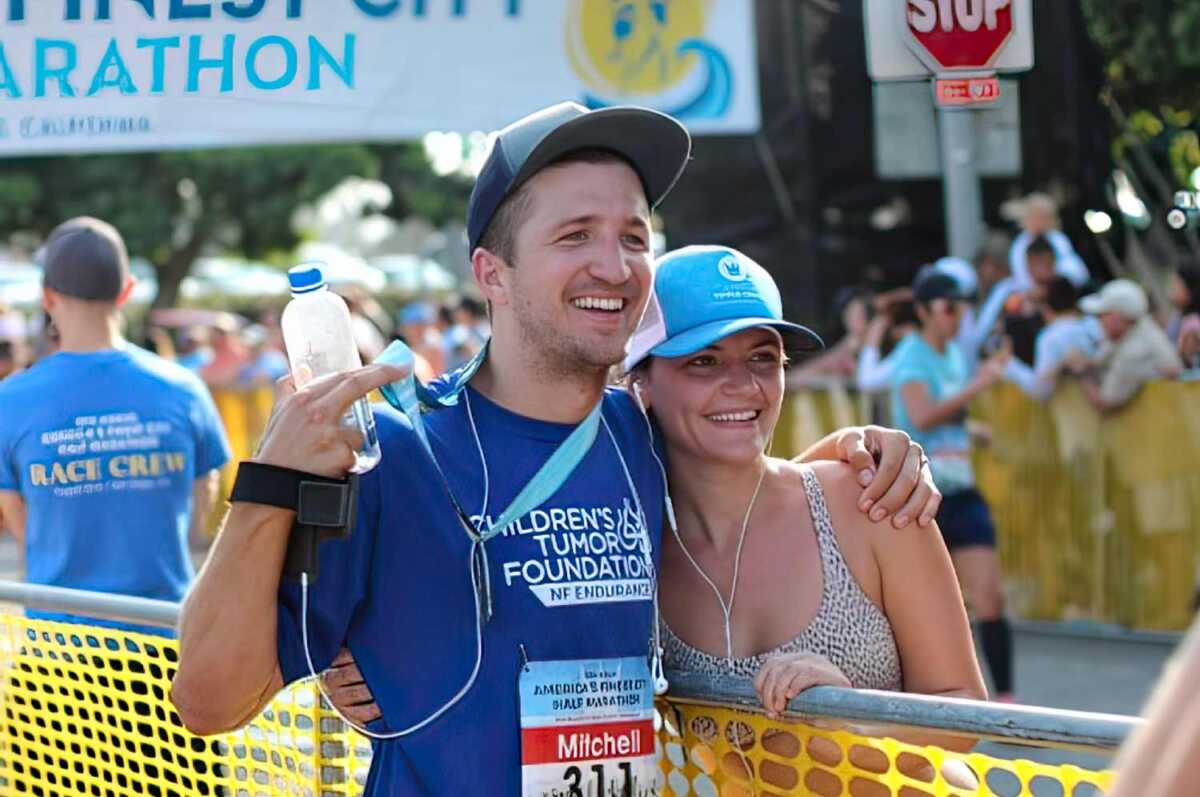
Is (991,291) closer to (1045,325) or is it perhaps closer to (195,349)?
(1045,325)

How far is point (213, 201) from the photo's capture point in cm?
3438

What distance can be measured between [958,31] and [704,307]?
0.88 metres

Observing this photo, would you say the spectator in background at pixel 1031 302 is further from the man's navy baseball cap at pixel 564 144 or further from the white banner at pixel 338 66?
the man's navy baseball cap at pixel 564 144

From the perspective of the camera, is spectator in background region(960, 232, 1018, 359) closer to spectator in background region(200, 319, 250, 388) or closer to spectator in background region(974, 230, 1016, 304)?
spectator in background region(974, 230, 1016, 304)

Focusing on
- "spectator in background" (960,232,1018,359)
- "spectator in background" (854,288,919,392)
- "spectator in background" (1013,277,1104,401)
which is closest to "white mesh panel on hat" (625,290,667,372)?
"spectator in background" (854,288,919,392)

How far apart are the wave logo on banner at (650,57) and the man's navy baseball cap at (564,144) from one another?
62.8 inches

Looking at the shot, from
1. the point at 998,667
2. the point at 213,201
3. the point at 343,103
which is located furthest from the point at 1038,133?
the point at 213,201

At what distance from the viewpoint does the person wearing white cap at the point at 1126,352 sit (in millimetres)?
10727

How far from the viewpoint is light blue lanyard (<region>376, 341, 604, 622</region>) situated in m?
2.98

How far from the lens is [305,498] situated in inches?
108

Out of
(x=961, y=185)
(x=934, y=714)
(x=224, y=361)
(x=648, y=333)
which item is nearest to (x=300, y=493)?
(x=648, y=333)

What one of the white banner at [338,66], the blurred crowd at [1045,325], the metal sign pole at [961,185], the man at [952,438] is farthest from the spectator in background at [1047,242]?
the white banner at [338,66]

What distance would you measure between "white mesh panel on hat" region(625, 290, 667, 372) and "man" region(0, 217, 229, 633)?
3.22 metres

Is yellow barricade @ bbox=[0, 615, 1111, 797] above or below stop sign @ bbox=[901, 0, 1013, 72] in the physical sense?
below
